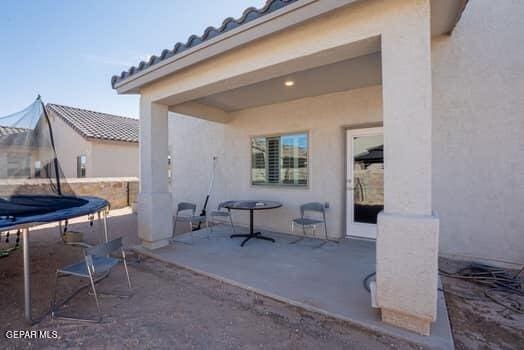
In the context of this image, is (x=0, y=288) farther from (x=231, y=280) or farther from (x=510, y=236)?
(x=510, y=236)

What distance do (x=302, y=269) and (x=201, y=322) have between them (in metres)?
1.68

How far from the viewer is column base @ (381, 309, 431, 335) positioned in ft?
7.14

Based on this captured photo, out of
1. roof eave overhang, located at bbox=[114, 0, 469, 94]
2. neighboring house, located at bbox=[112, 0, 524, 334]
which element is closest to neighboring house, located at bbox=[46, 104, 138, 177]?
neighboring house, located at bbox=[112, 0, 524, 334]

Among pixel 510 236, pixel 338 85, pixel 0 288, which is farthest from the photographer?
pixel 338 85

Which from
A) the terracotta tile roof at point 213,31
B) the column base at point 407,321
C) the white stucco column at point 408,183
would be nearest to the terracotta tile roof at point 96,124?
the terracotta tile roof at point 213,31

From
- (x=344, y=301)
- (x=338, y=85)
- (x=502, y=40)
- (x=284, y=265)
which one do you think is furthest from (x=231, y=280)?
(x=502, y=40)

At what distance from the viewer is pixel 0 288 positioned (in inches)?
128

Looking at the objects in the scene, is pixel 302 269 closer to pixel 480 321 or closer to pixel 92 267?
pixel 480 321

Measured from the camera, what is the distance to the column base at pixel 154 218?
14.9 feet

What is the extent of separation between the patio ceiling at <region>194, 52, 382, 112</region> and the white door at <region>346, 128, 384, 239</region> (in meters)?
1.05

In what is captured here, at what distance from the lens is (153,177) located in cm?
458

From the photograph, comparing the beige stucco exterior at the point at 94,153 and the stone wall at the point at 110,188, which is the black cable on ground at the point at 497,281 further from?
the beige stucco exterior at the point at 94,153

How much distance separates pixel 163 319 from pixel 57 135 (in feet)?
47.9

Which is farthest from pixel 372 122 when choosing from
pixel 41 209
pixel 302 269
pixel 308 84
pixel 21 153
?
pixel 21 153
